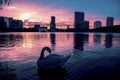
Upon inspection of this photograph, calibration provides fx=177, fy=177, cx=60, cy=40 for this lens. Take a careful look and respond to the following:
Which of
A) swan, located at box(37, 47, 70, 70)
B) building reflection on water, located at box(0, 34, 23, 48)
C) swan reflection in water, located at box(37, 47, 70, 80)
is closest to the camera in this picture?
swan reflection in water, located at box(37, 47, 70, 80)

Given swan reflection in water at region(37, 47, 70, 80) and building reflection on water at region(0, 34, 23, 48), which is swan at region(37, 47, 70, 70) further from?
building reflection on water at region(0, 34, 23, 48)

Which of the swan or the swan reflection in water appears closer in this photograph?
the swan reflection in water

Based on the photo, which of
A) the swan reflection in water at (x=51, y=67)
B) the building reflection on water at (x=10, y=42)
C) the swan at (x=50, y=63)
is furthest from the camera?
the building reflection on water at (x=10, y=42)

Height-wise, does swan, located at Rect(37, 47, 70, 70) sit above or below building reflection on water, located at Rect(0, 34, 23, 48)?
above

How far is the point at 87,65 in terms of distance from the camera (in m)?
18.9

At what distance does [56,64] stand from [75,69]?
77.8 inches

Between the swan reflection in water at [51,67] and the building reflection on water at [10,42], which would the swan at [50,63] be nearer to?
the swan reflection in water at [51,67]

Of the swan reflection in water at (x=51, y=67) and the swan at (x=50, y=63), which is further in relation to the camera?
the swan at (x=50, y=63)

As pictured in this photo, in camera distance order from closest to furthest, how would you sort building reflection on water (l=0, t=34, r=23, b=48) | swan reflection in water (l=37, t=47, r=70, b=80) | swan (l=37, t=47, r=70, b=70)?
swan reflection in water (l=37, t=47, r=70, b=80), swan (l=37, t=47, r=70, b=70), building reflection on water (l=0, t=34, r=23, b=48)

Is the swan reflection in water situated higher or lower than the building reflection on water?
Result: higher

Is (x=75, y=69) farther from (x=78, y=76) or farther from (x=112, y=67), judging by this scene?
(x=112, y=67)

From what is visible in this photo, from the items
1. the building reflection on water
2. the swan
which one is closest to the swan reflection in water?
the swan

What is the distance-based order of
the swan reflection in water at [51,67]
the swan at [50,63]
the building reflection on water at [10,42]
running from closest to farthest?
the swan reflection in water at [51,67] → the swan at [50,63] → the building reflection on water at [10,42]

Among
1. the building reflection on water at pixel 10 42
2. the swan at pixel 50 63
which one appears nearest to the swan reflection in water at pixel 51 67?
the swan at pixel 50 63
